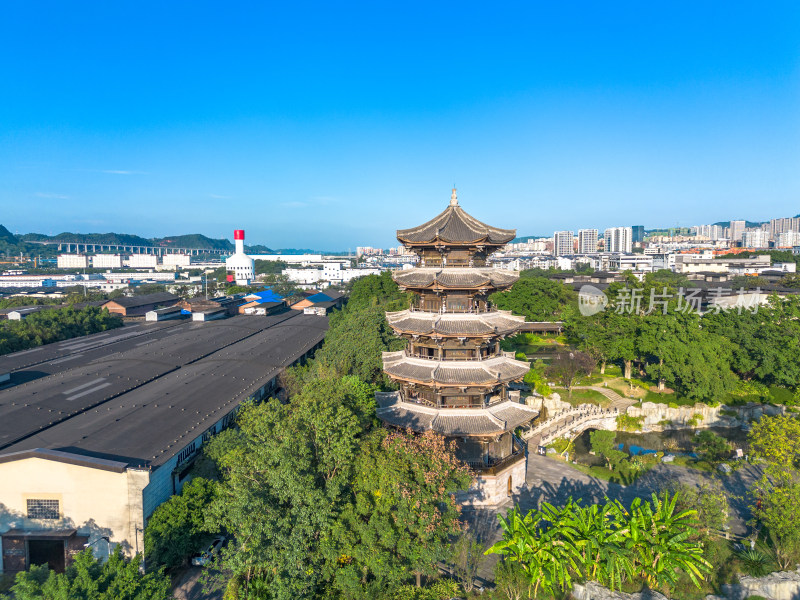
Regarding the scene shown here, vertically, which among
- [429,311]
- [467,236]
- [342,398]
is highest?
[467,236]

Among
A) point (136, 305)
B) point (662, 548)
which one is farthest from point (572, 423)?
point (136, 305)

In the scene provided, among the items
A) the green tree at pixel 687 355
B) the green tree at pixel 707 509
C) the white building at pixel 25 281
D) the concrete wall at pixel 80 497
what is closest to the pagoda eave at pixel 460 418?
the green tree at pixel 707 509

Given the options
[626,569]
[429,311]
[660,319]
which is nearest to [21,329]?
[429,311]

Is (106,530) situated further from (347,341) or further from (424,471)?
(347,341)

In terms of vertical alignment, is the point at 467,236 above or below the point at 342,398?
above

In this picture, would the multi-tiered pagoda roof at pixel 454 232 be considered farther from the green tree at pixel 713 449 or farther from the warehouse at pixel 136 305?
the warehouse at pixel 136 305

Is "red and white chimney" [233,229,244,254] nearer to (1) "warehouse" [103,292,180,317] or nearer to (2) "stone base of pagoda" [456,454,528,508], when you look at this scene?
(1) "warehouse" [103,292,180,317]

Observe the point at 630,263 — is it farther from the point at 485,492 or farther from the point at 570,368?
the point at 485,492
